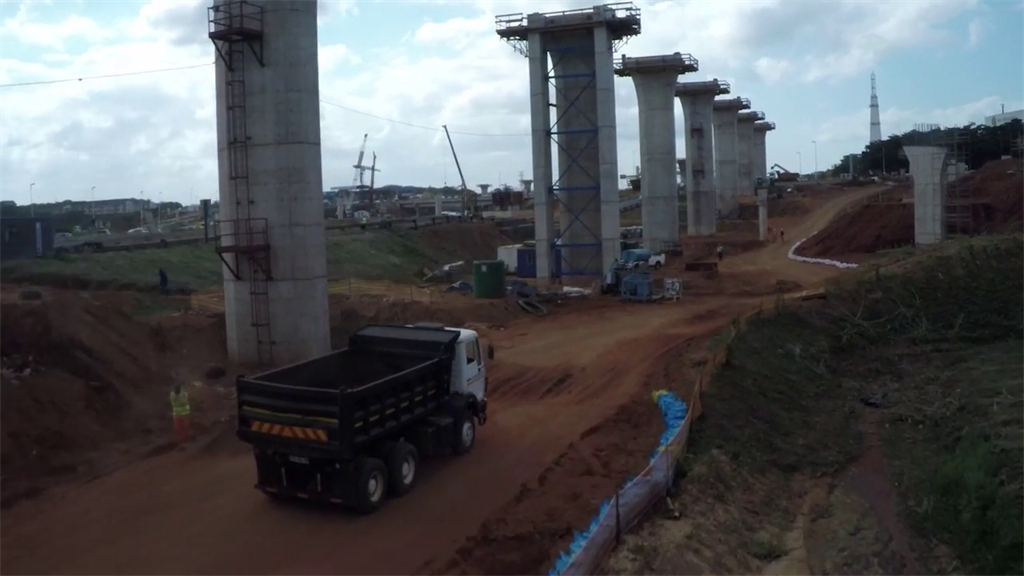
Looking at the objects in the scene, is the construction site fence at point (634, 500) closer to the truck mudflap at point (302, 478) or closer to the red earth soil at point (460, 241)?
the truck mudflap at point (302, 478)

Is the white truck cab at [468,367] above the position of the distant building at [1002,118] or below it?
below

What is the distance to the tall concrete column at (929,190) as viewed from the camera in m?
49.8

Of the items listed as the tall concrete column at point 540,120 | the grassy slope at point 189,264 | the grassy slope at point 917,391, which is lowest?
the grassy slope at point 917,391

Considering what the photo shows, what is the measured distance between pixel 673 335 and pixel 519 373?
23.5ft

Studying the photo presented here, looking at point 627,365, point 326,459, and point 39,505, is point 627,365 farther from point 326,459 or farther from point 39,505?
point 39,505

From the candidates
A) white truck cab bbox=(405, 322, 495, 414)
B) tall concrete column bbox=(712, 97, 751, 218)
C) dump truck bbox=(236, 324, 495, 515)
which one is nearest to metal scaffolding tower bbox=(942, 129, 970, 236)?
tall concrete column bbox=(712, 97, 751, 218)

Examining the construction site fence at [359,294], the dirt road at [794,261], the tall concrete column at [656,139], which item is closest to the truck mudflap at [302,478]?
the construction site fence at [359,294]

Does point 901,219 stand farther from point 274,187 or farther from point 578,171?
point 274,187

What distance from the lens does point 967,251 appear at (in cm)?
3816

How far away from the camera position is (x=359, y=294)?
38.4 meters

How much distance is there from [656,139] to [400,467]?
53.6 meters

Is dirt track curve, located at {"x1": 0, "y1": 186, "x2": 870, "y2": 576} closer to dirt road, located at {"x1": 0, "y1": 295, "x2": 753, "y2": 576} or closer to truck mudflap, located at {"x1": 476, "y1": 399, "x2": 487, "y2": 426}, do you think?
dirt road, located at {"x1": 0, "y1": 295, "x2": 753, "y2": 576}

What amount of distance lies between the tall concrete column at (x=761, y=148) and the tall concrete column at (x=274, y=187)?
110129mm

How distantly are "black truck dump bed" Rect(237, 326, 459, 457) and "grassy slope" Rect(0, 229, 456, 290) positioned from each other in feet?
89.8
